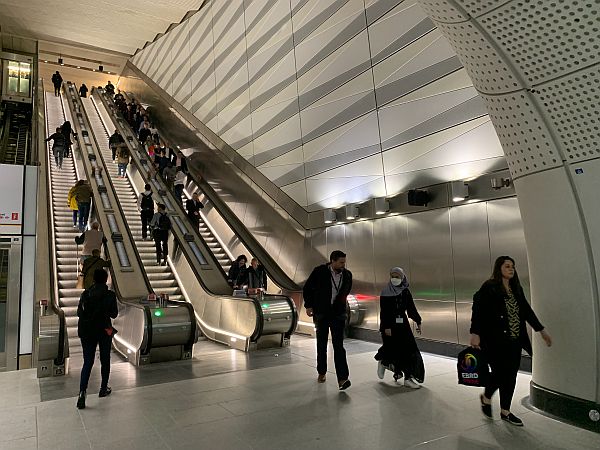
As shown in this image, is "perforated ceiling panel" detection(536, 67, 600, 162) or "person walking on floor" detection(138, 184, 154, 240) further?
"person walking on floor" detection(138, 184, 154, 240)

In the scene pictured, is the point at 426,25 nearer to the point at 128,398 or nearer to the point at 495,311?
the point at 495,311

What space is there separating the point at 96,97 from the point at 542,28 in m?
26.1

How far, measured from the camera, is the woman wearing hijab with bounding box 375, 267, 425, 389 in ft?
17.7

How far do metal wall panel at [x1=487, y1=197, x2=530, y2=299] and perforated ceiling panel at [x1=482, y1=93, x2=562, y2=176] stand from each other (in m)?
2.17

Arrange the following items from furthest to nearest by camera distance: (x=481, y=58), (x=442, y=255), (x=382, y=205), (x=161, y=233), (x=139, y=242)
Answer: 1. (x=139, y=242)
2. (x=161, y=233)
3. (x=382, y=205)
4. (x=442, y=255)
5. (x=481, y=58)

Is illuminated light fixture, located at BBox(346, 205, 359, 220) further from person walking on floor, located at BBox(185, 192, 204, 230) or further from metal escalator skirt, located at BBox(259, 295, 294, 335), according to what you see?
person walking on floor, located at BBox(185, 192, 204, 230)

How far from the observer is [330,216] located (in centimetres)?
1017

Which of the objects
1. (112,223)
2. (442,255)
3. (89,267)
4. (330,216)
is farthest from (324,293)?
(112,223)

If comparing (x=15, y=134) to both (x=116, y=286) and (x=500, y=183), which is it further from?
(x=500, y=183)

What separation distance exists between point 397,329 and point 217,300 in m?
4.34

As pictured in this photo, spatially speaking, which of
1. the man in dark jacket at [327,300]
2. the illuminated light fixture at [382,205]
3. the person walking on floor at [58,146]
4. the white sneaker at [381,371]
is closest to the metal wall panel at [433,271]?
the illuminated light fixture at [382,205]

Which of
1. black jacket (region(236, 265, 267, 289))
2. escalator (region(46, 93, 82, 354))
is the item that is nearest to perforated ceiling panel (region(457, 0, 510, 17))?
black jacket (region(236, 265, 267, 289))

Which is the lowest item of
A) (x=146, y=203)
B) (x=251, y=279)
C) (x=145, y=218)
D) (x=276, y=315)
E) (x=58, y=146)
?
(x=276, y=315)

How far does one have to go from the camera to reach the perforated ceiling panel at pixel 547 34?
312 cm
